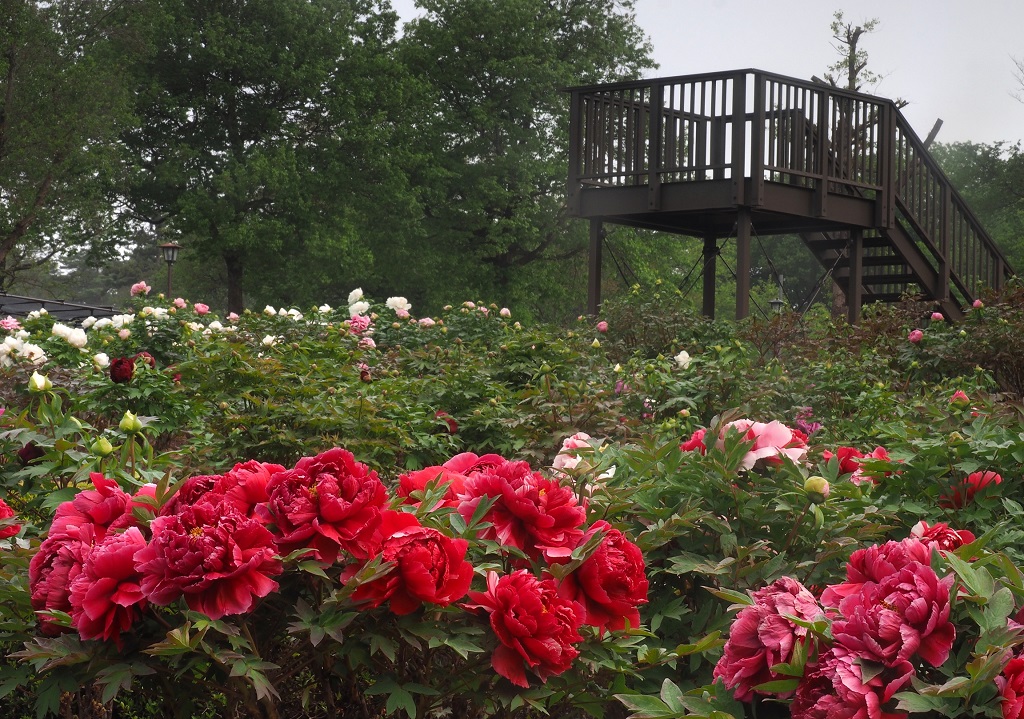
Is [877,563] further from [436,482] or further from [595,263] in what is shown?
[595,263]

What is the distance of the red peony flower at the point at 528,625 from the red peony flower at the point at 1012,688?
646 millimetres

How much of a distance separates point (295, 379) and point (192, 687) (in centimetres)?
370

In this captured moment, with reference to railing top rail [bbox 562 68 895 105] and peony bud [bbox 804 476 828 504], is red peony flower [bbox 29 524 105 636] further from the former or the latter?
railing top rail [bbox 562 68 895 105]

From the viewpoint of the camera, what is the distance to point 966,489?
2725 mm

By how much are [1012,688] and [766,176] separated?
11.0m

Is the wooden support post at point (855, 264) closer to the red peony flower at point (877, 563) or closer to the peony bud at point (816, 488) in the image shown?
the peony bud at point (816, 488)

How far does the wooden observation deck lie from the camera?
11086mm

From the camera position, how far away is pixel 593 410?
479 centimetres

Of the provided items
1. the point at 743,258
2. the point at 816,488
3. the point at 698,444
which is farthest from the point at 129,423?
the point at 743,258

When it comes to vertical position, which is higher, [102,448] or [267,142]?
[267,142]

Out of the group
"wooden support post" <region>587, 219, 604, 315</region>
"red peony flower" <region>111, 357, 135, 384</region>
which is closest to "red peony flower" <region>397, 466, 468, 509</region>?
"red peony flower" <region>111, 357, 135, 384</region>

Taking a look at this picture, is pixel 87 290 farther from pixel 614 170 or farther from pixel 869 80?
pixel 614 170

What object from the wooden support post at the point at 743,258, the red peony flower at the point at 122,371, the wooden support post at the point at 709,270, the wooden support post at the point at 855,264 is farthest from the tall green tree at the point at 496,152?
the red peony flower at the point at 122,371

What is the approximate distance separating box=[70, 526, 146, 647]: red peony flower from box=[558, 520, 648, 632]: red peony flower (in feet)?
2.31
